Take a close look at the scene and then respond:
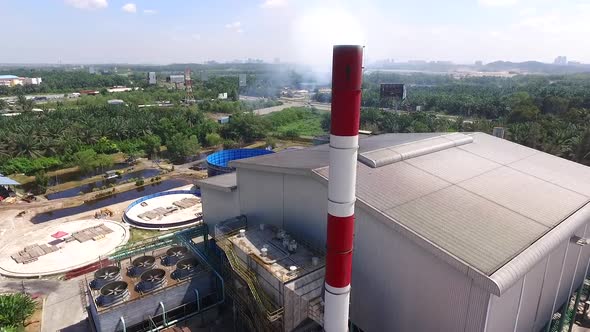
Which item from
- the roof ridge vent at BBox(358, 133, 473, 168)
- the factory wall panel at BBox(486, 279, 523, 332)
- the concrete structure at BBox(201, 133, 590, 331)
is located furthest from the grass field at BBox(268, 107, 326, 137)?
the factory wall panel at BBox(486, 279, 523, 332)

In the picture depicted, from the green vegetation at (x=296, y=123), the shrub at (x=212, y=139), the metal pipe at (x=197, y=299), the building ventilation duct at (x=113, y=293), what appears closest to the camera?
the building ventilation duct at (x=113, y=293)

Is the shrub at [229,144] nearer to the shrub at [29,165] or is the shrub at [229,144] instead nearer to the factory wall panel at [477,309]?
the shrub at [29,165]

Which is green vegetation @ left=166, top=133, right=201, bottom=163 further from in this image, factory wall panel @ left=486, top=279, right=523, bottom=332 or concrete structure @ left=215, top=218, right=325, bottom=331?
factory wall panel @ left=486, top=279, right=523, bottom=332

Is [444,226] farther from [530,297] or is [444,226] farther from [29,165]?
[29,165]

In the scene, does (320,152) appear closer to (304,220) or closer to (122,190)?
(304,220)

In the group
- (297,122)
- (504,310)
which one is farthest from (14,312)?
(297,122)

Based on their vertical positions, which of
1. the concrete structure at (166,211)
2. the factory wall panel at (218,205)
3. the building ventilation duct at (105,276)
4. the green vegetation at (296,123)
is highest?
the factory wall panel at (218,205)

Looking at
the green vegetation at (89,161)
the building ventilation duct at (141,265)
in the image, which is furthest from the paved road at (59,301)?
the green vegetation at (89,161)
